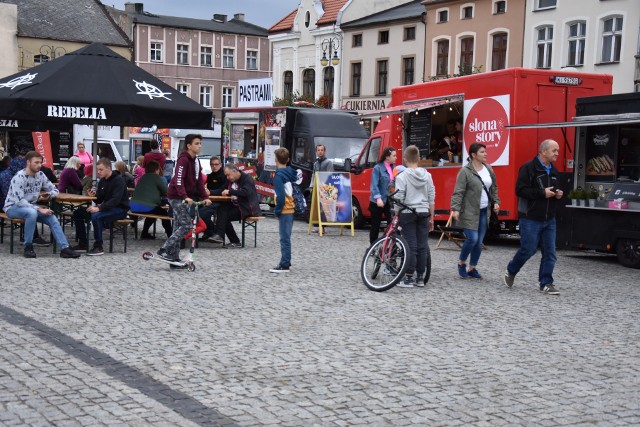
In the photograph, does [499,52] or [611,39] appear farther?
[499,52]

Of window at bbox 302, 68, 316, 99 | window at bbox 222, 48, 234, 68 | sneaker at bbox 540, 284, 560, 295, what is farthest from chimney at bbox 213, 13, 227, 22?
sneaker at bbox 540, 284, 560, 295

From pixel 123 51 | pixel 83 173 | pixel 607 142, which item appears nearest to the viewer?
pixel 607 142

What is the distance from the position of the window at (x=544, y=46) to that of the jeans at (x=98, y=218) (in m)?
28.4

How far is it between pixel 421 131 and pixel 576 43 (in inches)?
809

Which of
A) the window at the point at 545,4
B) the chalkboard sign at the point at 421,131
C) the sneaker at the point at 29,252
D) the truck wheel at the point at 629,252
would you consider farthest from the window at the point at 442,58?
the sneaker at the point at 29,252

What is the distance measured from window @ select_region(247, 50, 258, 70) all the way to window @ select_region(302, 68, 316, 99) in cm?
2519

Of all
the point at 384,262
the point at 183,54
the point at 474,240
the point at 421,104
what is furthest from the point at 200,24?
the point at 384,262

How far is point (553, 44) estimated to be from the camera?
3791 centimetres

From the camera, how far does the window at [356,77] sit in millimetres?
49969

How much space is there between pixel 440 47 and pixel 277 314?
37262 mm

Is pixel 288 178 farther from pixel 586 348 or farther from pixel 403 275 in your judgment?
pixel 586 348

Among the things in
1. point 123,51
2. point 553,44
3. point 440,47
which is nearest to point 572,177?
point 553,44

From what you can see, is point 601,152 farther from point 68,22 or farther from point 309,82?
point 68,22

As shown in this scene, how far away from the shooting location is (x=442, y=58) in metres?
44.4
